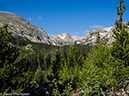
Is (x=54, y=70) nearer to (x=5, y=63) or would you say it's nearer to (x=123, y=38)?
(x=5, y=63)

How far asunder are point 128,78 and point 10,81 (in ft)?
43.3

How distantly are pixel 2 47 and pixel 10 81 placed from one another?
15.1 ft

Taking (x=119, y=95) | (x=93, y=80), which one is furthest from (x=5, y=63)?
(x=119, y=95)

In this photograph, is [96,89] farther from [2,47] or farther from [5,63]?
[2,47]

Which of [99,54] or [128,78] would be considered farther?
[99,54]

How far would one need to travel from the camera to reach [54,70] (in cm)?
2695

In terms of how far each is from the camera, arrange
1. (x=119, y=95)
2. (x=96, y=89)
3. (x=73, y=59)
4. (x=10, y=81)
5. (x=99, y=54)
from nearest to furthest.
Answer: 1. (x=96, y=89)
2. (x=119, y=95)
3. (x=10, y=81)
4. (x=99, y=54)
5. (x=73, y=59)

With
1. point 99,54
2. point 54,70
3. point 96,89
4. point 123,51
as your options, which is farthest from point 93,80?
point 54,70

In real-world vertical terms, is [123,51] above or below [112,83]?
above

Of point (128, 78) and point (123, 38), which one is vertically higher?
point (123, 38)

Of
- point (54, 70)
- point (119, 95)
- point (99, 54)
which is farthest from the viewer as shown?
point (54, 70)

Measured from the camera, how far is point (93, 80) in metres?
5.26

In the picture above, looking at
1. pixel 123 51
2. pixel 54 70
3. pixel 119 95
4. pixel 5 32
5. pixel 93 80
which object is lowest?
pixel 54 70

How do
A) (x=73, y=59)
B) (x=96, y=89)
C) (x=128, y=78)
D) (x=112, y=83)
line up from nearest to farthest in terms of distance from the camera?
(x=96, y=89) → (x=112, y=83) → (x=128, y=78) → (x=73, y=59)
